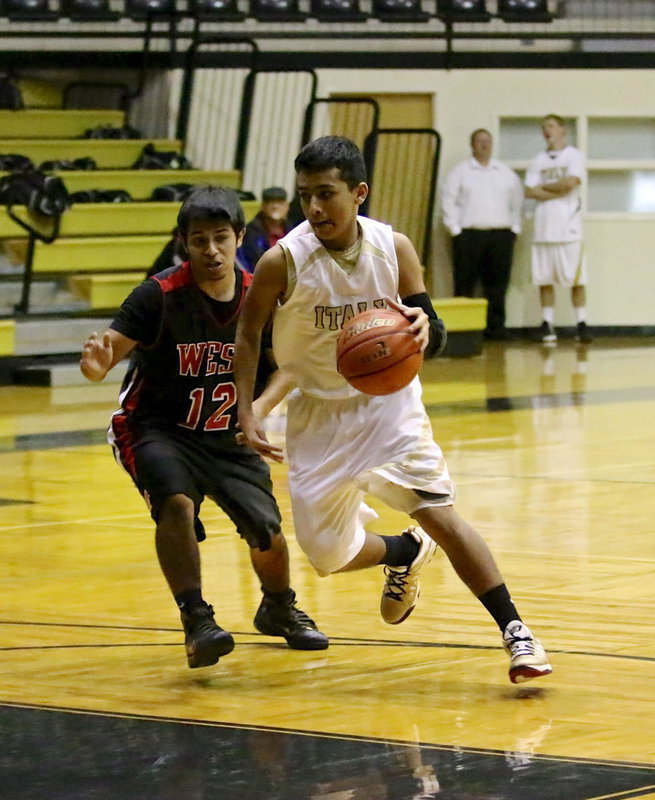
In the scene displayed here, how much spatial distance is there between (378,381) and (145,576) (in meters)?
2.15

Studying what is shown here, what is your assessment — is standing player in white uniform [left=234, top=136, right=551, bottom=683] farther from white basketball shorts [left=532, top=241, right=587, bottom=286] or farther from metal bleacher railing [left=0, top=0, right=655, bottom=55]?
white basketball shorts [left=532, top=241, right=587, bottom=286]

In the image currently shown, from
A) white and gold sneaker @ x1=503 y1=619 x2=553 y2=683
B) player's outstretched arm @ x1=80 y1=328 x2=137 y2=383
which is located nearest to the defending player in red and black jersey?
player's outstretched arm @ x1=80 y1=328 x2=137 y2=383

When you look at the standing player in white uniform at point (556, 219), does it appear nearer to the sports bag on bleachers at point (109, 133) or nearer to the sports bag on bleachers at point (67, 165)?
the sports bag on bleachers at point (109, 133)

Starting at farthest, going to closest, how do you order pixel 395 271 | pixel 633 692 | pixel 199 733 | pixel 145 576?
pixel 145 576 < pixel 395 271 < pixel 633 692 < pixel 199 733

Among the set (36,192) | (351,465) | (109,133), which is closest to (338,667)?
(351,465)

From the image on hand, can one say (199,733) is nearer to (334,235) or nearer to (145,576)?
(334,235)

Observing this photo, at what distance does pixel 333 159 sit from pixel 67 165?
12.0m

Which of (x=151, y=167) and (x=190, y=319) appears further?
(x=151, y=167)

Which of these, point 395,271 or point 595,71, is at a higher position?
point 595,71

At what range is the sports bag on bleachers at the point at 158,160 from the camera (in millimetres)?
A: 16828

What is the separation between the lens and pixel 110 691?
451 cm

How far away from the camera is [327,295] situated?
183 inches

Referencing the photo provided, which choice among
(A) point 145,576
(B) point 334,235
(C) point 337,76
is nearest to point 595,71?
(C) point 337,76

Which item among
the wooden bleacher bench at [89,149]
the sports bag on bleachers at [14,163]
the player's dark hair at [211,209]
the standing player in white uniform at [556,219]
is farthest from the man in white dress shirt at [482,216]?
the player's dark hair at [211,209]
